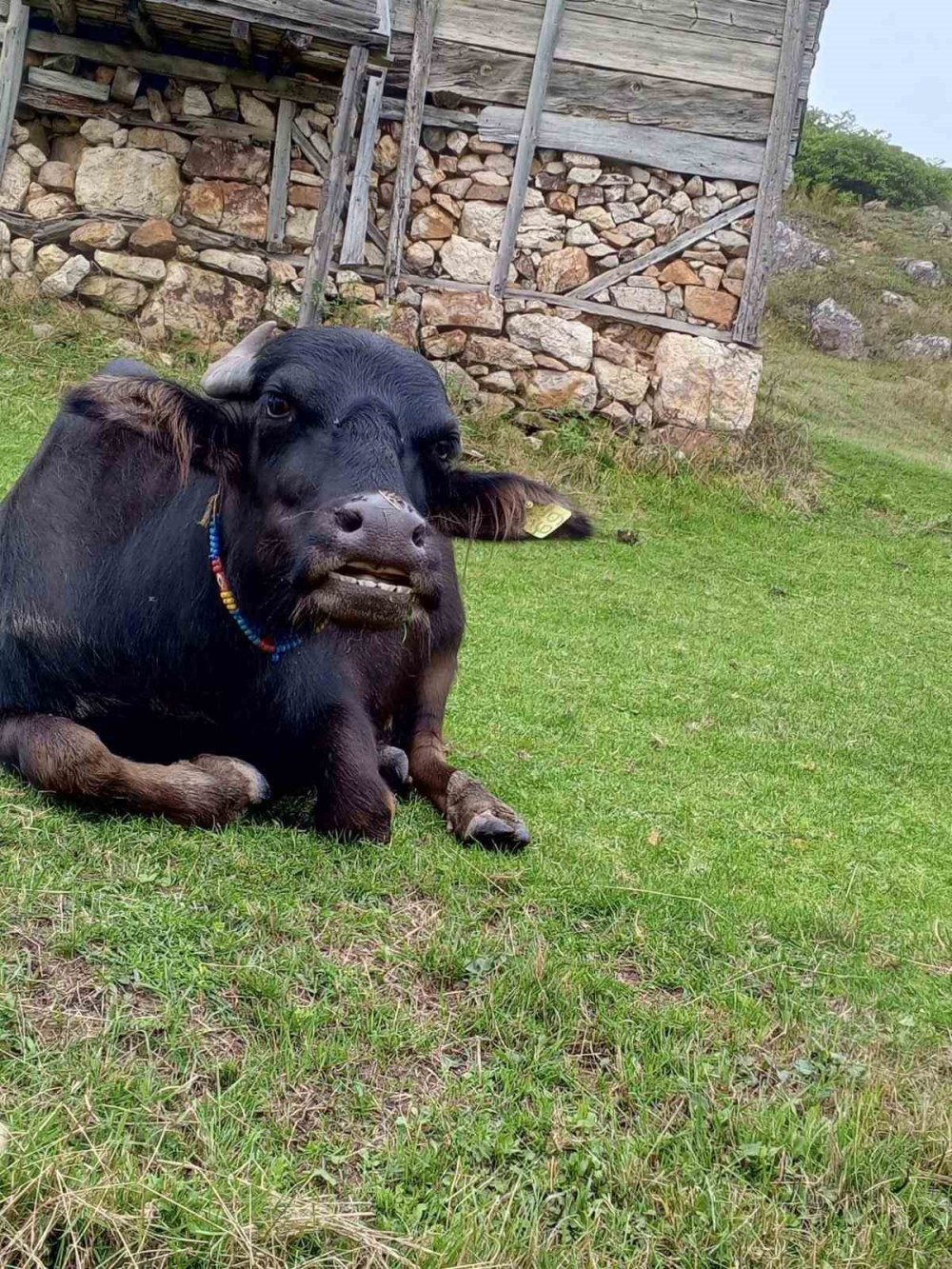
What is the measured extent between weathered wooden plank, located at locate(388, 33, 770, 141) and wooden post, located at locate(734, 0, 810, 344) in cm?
17

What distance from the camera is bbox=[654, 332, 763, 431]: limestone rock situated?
1322 cm

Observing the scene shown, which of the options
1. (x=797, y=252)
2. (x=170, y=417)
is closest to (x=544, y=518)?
(x=170, y=417)

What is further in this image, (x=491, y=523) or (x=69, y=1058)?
(x=491, y=523)

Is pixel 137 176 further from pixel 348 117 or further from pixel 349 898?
pixel 349 898

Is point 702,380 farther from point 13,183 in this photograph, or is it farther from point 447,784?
point 447,784

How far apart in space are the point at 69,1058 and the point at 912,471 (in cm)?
1554

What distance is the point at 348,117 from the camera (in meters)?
11.2

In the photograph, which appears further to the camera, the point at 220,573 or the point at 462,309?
the point at 462,309

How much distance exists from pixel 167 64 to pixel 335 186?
2.49 meters

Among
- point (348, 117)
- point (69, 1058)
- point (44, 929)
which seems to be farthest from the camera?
point (348, 117)

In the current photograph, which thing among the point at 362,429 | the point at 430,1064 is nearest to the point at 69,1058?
the point at 430,1064

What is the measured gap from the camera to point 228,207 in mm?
12656

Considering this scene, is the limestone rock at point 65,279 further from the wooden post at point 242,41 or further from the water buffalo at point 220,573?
the water buffalo at point 220,573

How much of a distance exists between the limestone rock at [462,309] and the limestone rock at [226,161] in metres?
2.21
